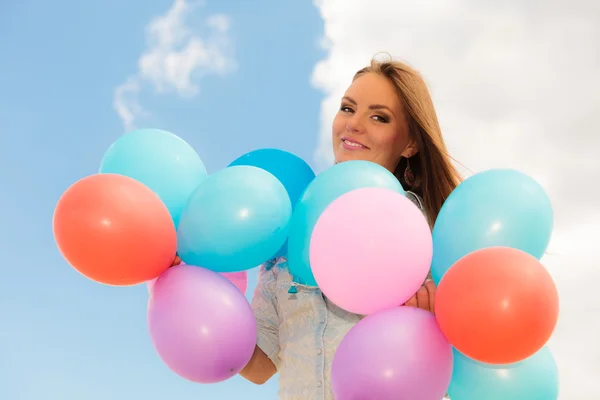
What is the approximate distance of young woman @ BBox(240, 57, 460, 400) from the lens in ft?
9.26

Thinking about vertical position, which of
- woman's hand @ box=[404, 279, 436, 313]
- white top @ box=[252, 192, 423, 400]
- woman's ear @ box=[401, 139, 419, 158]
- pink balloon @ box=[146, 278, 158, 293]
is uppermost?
woman's ear @ box=[401, 139, 419, 158]

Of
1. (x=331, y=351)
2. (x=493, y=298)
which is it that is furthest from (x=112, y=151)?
(x=493, y=298)

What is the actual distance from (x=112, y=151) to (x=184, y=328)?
94 cm

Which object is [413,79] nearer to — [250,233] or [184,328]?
[250,233]

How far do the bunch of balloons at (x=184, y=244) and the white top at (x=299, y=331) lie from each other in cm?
40

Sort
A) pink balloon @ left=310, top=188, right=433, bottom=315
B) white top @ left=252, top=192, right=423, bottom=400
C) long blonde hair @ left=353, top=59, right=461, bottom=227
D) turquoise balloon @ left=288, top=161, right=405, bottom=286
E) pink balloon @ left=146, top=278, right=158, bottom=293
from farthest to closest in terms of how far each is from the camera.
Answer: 1. long blonde hair @ left=353, top=59, right=461, bottom=227
2. white top @ left=252, top=192, right=423, bottom=400
3. pink balloon @ left=146, top=278, right=158, bottom=293
4. turquoise balloon @ left=288, top=161, right=405, bottom=286
5. pink balloon @ left=310, top=188, right=433, bottom=315

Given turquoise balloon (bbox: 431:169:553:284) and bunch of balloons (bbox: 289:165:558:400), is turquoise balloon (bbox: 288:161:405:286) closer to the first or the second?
bunch of balloons (bbox: 289:165:558:400)

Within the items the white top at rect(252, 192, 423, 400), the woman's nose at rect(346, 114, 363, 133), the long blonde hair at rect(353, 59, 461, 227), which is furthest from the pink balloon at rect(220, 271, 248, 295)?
the long blonde hair at rect(353, 59, 461, 227)

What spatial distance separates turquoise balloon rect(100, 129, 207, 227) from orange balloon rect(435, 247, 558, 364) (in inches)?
48.8

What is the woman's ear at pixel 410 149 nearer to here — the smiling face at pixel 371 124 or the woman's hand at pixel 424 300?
the smiling face at pixel 371 124

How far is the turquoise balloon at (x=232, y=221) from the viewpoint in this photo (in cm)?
245

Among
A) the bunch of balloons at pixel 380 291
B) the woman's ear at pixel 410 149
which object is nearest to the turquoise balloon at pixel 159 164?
the bunch of balloons at pixel 380 291

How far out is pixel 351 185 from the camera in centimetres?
249

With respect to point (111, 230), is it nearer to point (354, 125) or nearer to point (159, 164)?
point (159, 164)
